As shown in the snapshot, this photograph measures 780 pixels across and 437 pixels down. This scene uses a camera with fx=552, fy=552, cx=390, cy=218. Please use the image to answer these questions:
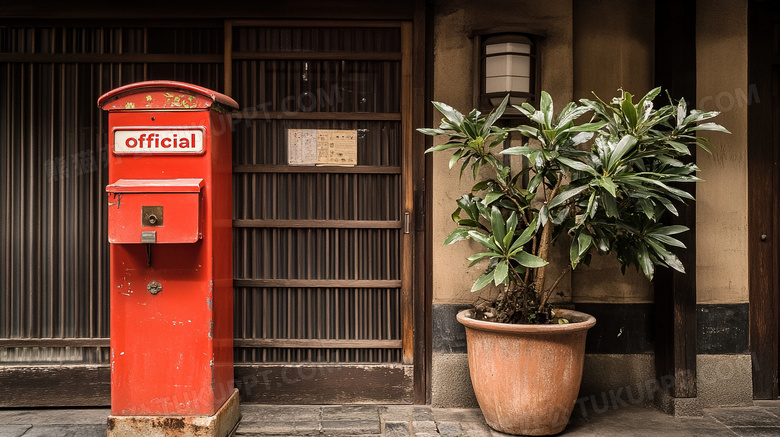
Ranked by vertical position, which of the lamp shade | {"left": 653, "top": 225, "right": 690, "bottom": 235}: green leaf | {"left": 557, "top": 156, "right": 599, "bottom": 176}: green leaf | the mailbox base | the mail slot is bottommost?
the mailbox base

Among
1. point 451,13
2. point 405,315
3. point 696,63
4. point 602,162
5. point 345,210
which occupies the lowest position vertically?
point 405,315

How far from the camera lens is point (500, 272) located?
315cm

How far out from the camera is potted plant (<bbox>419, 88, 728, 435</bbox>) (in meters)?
3.17

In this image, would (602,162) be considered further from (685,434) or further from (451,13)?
(685,434)

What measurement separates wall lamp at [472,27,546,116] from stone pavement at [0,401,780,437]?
2.11 metres

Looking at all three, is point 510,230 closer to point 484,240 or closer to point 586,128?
point 484,240

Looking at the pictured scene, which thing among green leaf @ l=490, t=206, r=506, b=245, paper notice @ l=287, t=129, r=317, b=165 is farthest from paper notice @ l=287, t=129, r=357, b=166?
green leaf @ l=490, t=206, r=506, b=245

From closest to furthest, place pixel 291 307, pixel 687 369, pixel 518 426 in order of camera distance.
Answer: pixel 518 426, pixel 687 369, pixel 291 307

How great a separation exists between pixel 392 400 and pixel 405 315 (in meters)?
0.61

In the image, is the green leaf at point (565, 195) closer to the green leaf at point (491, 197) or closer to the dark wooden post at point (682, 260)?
the green leaf at point (491, 197)

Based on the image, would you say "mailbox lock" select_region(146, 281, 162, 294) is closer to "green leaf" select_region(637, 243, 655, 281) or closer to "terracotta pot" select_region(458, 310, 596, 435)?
"terracotta pot" select_region(458, 310, 596, 435)

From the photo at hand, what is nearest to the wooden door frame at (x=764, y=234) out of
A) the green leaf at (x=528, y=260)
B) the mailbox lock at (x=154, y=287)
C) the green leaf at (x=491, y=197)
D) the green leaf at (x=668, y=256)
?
the green leaf at (x=668, y=256)

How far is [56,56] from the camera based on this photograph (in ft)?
13.0

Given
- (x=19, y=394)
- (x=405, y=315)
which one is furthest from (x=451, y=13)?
(x=19, y=394)
